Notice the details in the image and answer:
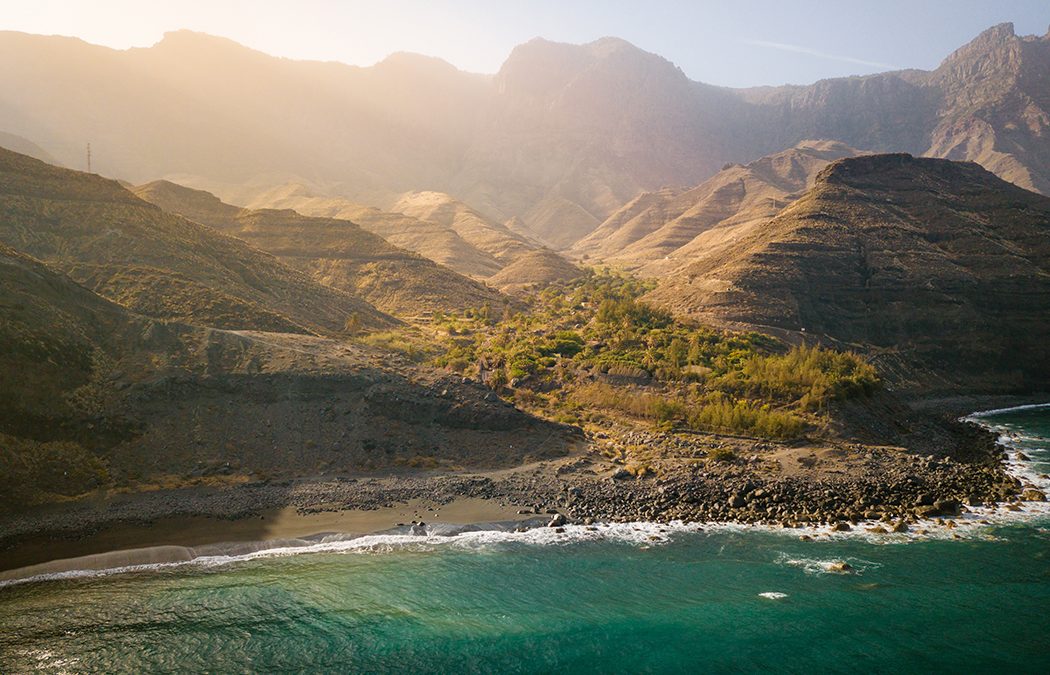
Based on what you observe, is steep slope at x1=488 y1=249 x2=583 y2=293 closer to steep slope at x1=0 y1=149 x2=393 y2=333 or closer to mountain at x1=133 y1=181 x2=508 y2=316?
mountain at x1=133 y1=181 x2=508 y2=316

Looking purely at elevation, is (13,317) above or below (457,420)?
above

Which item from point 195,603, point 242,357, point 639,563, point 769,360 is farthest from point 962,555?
point 242,357

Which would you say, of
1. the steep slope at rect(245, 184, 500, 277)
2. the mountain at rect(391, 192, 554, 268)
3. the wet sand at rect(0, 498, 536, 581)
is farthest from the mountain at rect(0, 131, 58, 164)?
the wet sand at rect(0, 498, 536, 581)

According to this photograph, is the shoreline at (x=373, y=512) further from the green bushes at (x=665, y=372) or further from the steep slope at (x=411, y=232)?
the steep slope at (x=411, y=232)

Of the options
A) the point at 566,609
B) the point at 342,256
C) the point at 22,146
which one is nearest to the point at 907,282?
the point at 566,609

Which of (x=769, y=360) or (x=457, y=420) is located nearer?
(x=457, y=420)

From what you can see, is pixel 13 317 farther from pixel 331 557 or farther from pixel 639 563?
pixel 639 563

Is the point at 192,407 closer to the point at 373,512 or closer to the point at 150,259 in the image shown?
the point at 373,512
